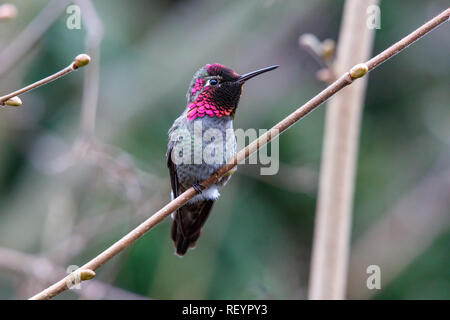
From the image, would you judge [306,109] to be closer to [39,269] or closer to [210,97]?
[210,97]

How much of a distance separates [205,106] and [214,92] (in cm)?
11

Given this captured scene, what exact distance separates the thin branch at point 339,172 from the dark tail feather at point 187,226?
655 mm

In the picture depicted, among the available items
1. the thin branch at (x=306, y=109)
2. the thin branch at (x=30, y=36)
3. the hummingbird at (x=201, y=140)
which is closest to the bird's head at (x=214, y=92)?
the hummingbird at (x=201, y=140)

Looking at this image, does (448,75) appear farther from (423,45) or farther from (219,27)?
(219,27)

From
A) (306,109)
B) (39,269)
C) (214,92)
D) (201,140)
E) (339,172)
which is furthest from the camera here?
(39,269)

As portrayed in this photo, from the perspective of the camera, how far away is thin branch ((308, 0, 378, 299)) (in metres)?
3.02

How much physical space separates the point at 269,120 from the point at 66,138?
1984 millimetres

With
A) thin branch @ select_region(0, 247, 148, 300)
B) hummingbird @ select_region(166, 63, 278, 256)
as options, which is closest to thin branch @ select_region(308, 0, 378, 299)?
hummingbird @ select_region(166, 63, 278, 256)

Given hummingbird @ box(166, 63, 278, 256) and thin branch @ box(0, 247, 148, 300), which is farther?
thin branch @ box(0, 247, 148, 300)

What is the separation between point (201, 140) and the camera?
279 centimetres

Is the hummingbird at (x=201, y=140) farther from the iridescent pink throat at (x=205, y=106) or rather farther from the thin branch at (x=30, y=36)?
the thin branch at (x=30, y=36)

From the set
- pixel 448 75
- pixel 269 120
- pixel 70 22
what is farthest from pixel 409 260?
pixel 70 22

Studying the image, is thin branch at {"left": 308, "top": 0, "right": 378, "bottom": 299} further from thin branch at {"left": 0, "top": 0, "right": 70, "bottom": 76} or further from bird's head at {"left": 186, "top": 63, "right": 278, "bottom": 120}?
thin branch at {"left": 0, "top": 0, "right": 70, "bottom": 76}

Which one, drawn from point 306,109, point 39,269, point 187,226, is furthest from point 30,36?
point 306,109
